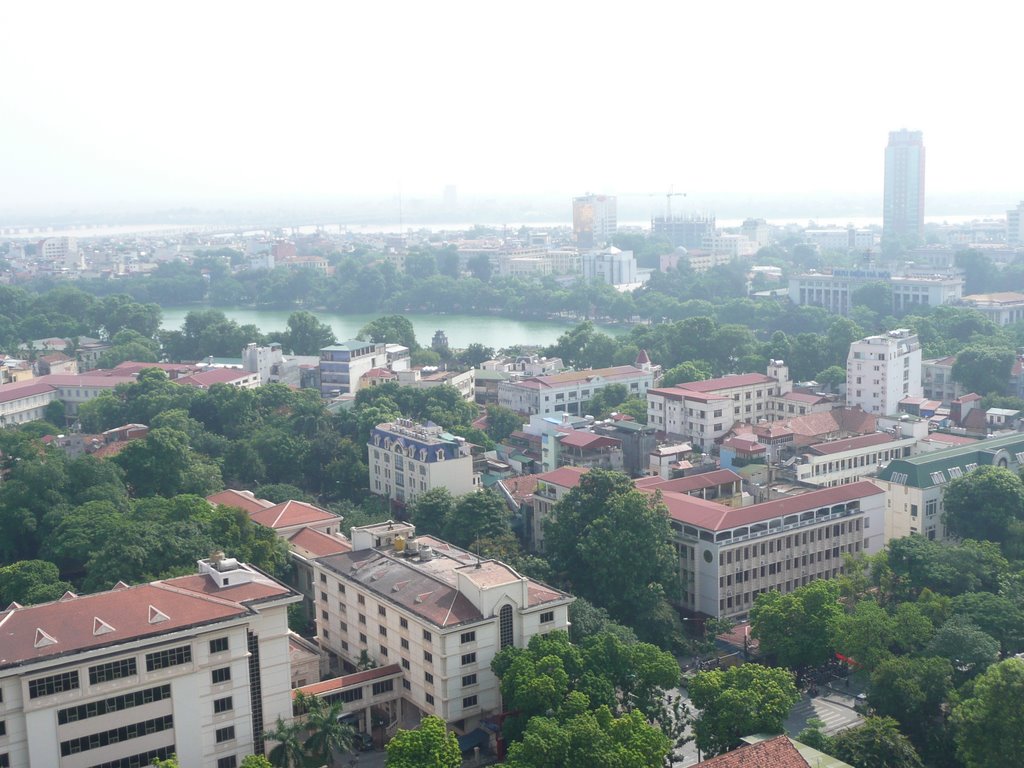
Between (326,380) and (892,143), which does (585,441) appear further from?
(892,143)

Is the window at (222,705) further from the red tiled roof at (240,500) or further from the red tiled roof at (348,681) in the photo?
the red tiled roof at (240,500)

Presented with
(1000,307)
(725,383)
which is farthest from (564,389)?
(1000,307)

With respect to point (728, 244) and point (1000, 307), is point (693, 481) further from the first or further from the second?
point (728, 244)

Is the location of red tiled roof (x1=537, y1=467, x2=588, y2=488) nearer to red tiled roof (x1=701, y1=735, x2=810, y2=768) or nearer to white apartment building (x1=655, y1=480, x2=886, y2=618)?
white apartment building (x1=655, y1=480, x2=886, y2=618)

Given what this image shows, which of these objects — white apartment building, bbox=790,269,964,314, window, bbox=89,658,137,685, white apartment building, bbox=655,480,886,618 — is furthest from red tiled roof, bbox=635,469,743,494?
white apartment building, bbox=790,269,964,314

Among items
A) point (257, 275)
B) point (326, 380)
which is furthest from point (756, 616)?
point (257, 275)

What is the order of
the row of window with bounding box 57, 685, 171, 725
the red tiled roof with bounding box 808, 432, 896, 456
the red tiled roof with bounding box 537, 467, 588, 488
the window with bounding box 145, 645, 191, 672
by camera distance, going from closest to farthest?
the row of window with bounding box 57, 685, 171, 725 < the window with bounding box 145, 645, 191, 672 < the red tiled roof with bounding box 537, 467, 588, 488 < the red tiled roof with bounding box 808, 432, 896, 456

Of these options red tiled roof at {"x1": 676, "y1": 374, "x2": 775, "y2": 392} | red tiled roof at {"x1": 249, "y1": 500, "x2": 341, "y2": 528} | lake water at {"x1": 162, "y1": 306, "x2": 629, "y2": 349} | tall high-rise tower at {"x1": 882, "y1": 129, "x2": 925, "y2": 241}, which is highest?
tall high-rise tower at {"x1": 882, "y1": 129, "x2": 925, "y2": 241}

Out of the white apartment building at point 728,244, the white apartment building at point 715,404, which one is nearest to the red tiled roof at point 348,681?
the white apartment building at point 715,404
